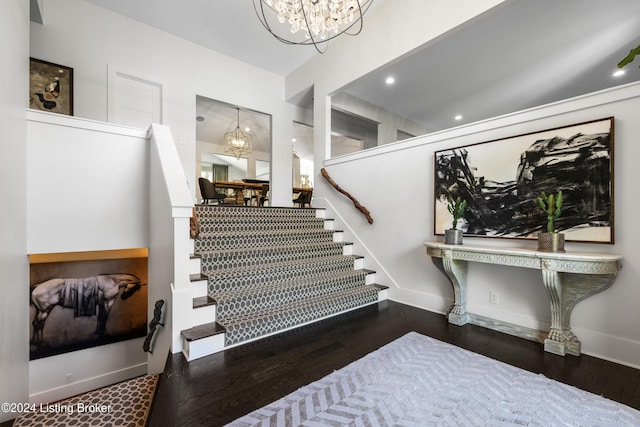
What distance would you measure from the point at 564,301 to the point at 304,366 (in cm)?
215

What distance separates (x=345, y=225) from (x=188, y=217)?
2625 mm

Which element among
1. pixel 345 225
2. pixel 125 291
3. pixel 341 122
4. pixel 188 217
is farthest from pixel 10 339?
pixel 341 122

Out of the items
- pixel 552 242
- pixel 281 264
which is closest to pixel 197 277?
pixel 281 264

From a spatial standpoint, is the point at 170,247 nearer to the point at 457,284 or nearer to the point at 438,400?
the point at 438,400

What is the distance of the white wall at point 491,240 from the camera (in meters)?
2.04

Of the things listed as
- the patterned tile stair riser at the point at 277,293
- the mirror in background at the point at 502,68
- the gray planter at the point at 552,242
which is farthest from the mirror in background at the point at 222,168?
the gray planter at the point at 552,242

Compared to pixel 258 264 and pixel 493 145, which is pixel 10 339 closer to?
pixel 258 264

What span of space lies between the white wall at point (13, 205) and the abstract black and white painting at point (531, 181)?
3818 mm

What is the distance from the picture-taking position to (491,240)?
2.73 metres

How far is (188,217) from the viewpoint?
2.24 metres

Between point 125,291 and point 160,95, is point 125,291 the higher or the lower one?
the lower one

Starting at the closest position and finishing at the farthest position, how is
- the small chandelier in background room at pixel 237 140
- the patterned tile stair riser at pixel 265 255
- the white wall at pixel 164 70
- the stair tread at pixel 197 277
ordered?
the stair tread at pixel 197 277 < the patterned tile stair riser at pixel 265 255 < the white wall at pixel 164 70 < the small chandelier in background room at pixel 237 140

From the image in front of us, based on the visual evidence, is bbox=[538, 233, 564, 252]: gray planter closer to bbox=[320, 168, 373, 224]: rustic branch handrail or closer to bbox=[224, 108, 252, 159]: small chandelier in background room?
bbox=[320, 168, 373, 224]: rustic branch handrail

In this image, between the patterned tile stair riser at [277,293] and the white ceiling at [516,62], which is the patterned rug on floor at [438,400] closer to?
the patterned tile stair riser at [277,293]
